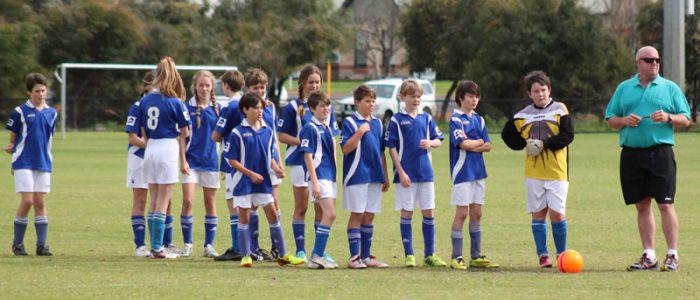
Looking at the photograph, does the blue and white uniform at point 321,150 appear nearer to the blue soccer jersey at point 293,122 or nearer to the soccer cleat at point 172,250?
the blue soccer jersey at point 293,122

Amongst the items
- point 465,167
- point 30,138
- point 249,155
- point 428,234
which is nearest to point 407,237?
point 428,234

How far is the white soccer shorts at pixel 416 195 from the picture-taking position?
10180 millimetres

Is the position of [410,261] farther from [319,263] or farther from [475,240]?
[319,263]

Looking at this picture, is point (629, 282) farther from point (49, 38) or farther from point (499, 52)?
point (49, 38)

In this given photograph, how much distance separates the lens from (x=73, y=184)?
20.0 metres

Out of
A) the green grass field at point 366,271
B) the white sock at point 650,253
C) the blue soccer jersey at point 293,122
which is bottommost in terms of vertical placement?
the green grass field at point 366,271

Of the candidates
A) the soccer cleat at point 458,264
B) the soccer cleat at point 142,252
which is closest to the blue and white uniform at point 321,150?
the soccer cleat at point 458,264

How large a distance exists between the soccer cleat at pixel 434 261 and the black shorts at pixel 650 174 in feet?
5.45

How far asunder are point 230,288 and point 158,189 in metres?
2.39

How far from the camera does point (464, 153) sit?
10156 mm

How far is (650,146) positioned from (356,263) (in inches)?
104

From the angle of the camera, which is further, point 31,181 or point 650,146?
point 31,181

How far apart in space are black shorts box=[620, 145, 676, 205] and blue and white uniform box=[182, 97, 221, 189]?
3.84m

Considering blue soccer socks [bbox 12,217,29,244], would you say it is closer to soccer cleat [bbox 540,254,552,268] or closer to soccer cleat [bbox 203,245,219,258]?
soccer cleat [bbox 203,245,219,258]
